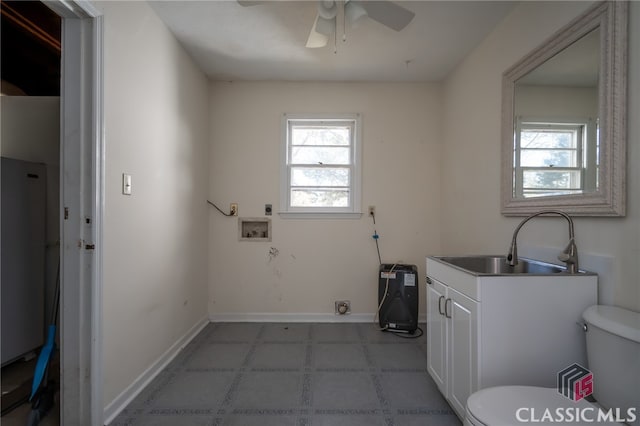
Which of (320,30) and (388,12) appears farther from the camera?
(320,30)

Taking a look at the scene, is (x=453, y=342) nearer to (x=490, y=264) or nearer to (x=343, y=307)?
(x=490, y=264)

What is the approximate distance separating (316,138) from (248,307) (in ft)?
6.52

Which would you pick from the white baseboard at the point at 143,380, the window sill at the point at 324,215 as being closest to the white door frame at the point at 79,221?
the white baseboard at the point at 143,380

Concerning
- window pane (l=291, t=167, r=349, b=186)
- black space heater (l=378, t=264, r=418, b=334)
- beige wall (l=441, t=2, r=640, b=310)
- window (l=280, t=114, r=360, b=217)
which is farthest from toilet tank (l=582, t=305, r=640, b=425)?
window pane (l=291, t=167, r=349, b=186)

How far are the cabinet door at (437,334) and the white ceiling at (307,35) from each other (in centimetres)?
190

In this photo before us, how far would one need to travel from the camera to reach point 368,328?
8.80ft

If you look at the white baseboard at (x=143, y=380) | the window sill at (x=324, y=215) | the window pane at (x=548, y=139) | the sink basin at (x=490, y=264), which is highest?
the window pane at (x=548, y=139)

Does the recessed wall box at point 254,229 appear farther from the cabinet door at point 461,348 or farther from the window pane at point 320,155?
the cabinet door at point 461,348

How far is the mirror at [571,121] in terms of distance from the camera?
1152 mm

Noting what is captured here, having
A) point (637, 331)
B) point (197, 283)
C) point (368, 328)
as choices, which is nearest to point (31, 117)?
point (197, 283)

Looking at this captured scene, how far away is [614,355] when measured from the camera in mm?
989

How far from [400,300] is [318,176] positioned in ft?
5.01

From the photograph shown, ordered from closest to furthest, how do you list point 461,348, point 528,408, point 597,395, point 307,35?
point 528,408 → point 597,395 → point 461,348 → point 307,35

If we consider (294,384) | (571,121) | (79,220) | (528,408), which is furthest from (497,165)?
(79,220)
